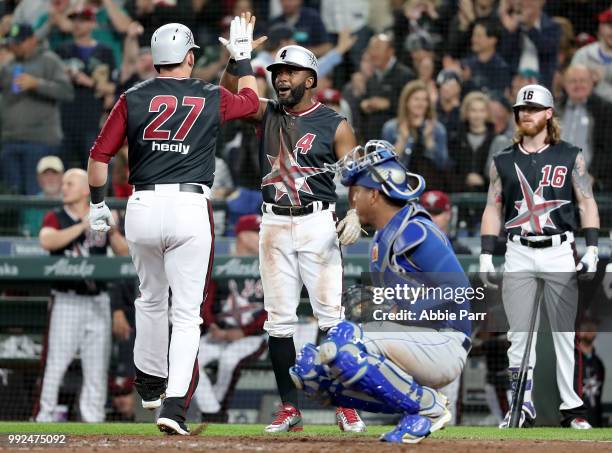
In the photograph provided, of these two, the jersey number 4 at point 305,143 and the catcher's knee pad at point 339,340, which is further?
the jersey number 4 at point 305,143

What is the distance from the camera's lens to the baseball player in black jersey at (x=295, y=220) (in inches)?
260

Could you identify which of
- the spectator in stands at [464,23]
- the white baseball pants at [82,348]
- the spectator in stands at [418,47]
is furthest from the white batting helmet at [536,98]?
the spectator in stands at [464,23]

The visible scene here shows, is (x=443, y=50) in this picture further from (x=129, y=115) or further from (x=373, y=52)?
(x=129, y=115)

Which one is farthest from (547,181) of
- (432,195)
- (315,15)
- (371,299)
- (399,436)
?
(315,15)

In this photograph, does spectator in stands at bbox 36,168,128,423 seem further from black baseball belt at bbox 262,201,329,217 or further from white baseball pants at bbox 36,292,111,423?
black baseball belt at bbox 262,201,329,217

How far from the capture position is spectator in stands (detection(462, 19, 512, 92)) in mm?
11328

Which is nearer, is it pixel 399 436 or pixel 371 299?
pixel 399 436

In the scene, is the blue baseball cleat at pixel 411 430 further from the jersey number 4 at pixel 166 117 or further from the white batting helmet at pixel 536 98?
the white batting helmet at pixel 536 98

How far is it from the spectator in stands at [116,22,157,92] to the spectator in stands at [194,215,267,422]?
3037 millimetres

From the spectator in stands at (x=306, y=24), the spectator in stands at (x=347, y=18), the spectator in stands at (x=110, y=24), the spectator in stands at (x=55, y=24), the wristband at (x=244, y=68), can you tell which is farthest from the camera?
the spectator in stands at (x=110, y=24)

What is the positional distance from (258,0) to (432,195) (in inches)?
186

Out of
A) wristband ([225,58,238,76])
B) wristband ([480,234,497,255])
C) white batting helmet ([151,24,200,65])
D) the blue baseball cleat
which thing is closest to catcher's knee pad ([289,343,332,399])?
the blue baseball cleat

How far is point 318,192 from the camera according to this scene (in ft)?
21.8

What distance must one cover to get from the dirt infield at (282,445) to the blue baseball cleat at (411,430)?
44 mm
